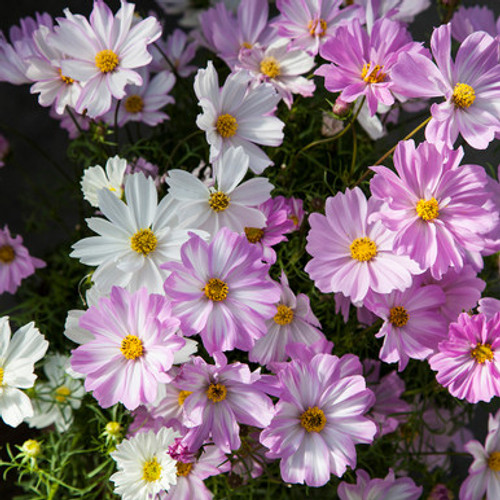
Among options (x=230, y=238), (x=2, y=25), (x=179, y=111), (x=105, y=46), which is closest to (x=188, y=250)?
(x=230, y=238)

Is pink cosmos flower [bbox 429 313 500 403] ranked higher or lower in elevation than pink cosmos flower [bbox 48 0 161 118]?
lower

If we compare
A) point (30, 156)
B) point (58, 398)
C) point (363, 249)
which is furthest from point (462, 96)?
point (30, 156)

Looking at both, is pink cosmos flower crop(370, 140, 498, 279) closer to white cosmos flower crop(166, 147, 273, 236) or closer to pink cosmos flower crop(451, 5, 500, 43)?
white cosmos flower crop(166, 147, 273, 236)

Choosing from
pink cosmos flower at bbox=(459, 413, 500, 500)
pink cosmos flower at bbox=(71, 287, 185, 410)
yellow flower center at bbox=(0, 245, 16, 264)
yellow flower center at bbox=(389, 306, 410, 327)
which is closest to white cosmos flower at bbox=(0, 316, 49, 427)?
pink cosmos flower at bbox=(71, 287, 185, 410)

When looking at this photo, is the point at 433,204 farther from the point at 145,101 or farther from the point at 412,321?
the point at 145,101

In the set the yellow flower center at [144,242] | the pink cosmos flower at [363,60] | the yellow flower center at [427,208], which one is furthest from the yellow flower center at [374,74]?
the yellow flower center at [144,242]
